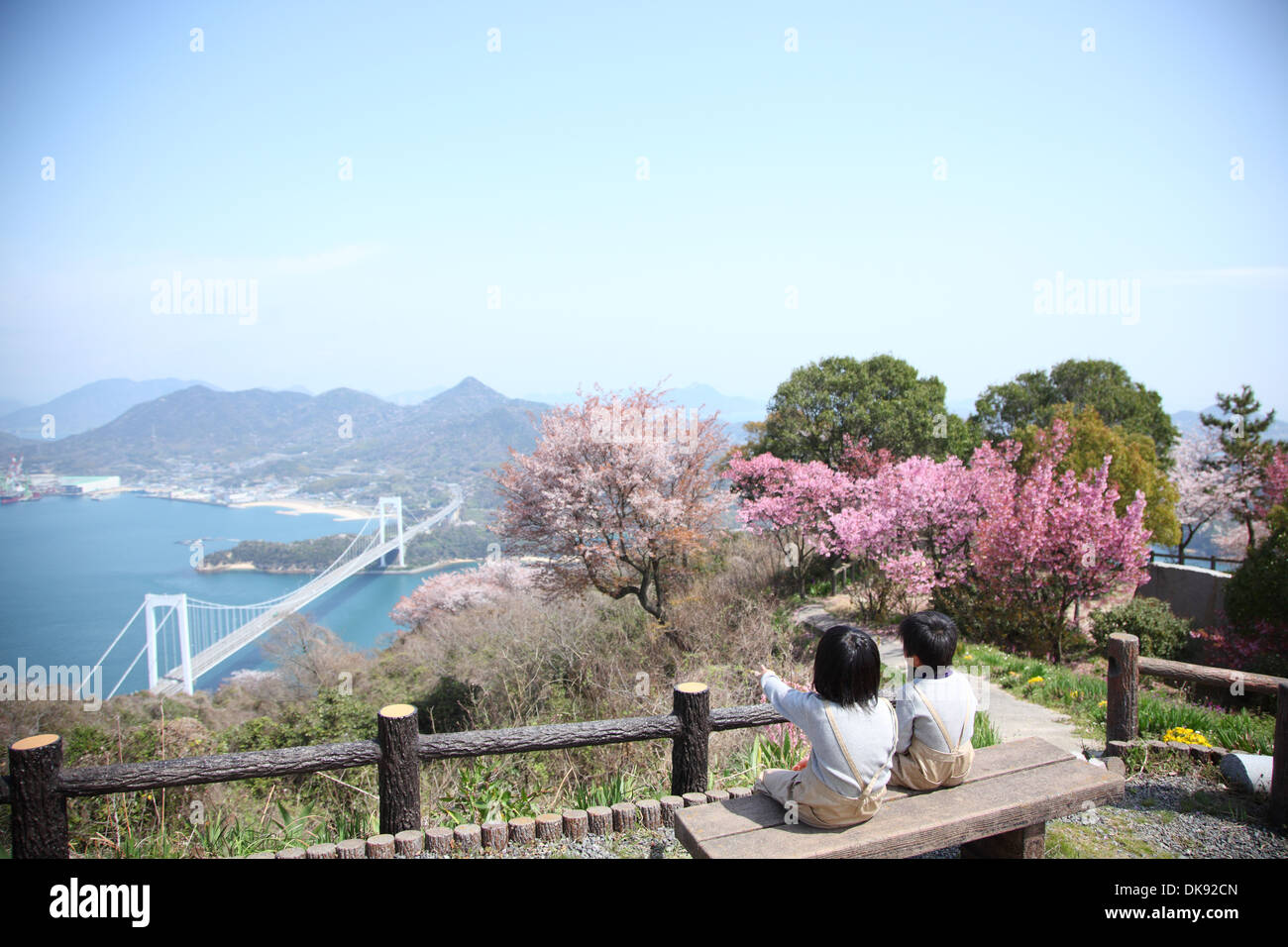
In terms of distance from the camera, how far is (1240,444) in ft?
55.6

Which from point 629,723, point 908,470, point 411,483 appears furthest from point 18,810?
point 411,483

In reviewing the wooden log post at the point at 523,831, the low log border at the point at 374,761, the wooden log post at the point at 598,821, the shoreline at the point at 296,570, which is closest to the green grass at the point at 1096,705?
the low log border at the point at 374,761

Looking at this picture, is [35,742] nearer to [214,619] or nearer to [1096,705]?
[1096,705]

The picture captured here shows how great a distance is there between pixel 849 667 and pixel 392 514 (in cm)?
4356

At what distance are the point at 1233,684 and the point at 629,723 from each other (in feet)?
11.8

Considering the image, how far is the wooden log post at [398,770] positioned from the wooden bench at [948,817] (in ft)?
4.91

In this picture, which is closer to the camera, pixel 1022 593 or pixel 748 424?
pixel 1022 593

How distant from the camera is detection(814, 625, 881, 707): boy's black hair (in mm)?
2295

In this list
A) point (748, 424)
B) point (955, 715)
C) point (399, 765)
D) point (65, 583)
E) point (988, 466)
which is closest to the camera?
point (955, 715)

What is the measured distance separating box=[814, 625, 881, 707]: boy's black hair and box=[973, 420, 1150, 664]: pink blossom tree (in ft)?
23.7

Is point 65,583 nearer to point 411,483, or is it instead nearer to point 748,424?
point 411,483

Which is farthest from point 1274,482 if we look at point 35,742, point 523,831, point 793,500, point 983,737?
point 35,742

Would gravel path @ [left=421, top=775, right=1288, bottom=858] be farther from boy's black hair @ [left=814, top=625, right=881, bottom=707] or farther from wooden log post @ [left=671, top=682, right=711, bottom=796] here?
boy's black hair @ [left=814, top=625, right=881, bottom=707]

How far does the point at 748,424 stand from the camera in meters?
18.4
